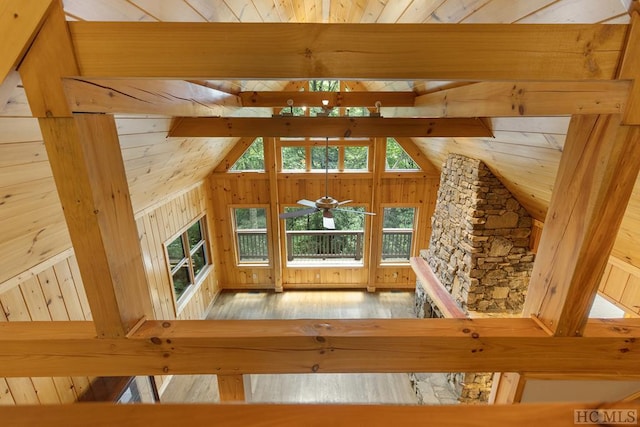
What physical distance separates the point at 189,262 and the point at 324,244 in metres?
2.96

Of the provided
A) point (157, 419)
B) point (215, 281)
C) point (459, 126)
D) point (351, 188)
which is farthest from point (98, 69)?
point (215, 281)

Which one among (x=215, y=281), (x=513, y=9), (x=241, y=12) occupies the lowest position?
(x=215, y=281)

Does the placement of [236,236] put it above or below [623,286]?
below

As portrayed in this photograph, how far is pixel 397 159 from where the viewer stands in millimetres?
6133

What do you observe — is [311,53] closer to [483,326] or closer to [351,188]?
[483,326]

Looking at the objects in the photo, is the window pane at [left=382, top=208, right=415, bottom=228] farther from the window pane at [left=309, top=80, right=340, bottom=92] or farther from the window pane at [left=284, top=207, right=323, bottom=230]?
the window pane at [left=309, top=80, right=340, bottom=92]

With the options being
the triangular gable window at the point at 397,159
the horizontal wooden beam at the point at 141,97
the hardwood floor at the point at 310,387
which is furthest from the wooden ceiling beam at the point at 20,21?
the triangular gable window at the point at 397,159

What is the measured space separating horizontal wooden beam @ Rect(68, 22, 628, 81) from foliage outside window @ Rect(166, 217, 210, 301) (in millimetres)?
4385

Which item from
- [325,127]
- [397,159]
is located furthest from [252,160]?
[325,127]

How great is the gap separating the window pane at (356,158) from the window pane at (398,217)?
3.77 ft

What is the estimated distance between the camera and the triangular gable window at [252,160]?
6.07m

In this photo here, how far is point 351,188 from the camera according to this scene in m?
6.23

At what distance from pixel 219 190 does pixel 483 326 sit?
19.6 ft

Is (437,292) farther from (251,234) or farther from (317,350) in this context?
(251,234)
